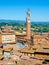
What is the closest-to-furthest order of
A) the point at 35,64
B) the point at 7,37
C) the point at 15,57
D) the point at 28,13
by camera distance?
the point at 35,64, the point at 15,57, the point at 7,37, the point at 28,13

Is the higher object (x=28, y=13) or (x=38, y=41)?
(x=28, y=13)

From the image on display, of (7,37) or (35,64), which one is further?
(7,37)

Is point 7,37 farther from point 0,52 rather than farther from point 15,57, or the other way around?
point 15,57

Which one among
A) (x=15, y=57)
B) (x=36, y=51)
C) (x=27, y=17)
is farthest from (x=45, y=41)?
(x=15, y=57)

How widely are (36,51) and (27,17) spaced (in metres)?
10.3

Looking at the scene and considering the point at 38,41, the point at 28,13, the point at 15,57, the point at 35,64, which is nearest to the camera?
the point at 35,64

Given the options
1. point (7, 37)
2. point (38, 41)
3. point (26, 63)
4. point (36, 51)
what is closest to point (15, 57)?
point (26, 63)

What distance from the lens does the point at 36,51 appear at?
55.2ft

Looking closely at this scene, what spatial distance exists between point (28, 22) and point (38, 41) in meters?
3.92

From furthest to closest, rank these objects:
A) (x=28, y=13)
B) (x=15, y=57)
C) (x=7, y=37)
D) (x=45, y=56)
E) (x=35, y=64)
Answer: (x=28, y=13), (x=7, y=37), (x=45, y=56), (x=15, y=57), (x=35, y=64)

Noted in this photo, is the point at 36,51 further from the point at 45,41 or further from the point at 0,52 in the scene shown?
the point at 45,41

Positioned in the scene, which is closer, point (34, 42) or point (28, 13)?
point (34, 42)

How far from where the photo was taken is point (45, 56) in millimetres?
16250

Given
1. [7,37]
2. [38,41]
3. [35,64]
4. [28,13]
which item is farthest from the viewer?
[28,13]
